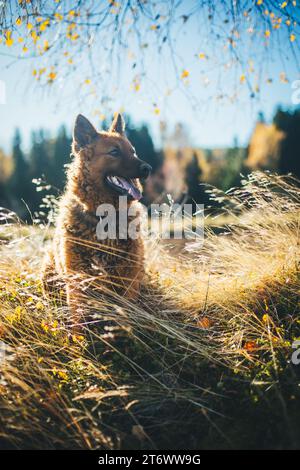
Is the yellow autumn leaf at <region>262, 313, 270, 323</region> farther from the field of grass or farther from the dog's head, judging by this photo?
the dog's head

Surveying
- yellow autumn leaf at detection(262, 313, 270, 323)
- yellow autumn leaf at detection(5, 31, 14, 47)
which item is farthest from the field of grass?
yellow autumn leaf at detection(5, 31, 14, 47)

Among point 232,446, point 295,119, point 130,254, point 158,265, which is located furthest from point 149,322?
point 295,119

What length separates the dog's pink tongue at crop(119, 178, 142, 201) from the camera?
12.7 ft

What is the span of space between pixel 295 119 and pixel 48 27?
1188 inches

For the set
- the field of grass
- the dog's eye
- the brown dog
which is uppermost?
the dog's eye

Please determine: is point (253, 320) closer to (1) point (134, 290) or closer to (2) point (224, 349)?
(2) point (224, 349)

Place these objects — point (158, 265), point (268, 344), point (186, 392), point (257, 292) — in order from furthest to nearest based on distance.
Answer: point (158, 265) → point (257, 292) → point (268, 344) → point (186, 392)

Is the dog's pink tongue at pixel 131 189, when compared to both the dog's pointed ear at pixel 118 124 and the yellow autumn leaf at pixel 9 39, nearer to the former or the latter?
the dog's pointed ear at pixel 118 124

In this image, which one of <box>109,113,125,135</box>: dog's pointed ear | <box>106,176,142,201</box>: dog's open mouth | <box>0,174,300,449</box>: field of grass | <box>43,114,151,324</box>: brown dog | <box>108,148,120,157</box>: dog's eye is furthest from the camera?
<box>109,113,125,135</box>: dog's pointed ear

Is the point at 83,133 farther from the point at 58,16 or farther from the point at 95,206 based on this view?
the point at 58,16

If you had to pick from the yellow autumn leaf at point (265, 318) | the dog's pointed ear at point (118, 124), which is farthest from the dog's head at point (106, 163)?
Result: the yellow autumn leaf at point (265, 318)

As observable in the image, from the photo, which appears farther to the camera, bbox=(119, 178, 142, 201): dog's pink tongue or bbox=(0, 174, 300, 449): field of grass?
bbox=(119, 178, 142, 201): dog's pink tongue

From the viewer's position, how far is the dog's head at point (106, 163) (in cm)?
386

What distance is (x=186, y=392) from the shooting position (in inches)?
94.0
